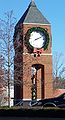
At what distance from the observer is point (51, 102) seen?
2538 centimetres

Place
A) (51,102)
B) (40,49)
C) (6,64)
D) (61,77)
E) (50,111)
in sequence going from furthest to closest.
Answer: (61,77) < (40,49) < (6,64) < (51,102) < (50,111)

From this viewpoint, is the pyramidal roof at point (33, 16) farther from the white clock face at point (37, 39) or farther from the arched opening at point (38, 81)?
the arched opening at point (38, 81)

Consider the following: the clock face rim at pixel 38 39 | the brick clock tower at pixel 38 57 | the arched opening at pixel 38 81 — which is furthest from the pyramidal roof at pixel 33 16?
the arched opening at pixel 38 81

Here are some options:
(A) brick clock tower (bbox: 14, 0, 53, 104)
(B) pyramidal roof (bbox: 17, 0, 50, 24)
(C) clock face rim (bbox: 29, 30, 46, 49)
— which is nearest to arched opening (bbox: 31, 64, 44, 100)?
(A) brick clock tower (bbox: 14, 0, 53, 104)

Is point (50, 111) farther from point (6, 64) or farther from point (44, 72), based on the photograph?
point (44, 72)

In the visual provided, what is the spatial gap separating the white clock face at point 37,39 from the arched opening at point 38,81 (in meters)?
2.75

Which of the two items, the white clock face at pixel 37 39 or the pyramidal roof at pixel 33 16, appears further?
the pyramidal roof at pixel 33 16

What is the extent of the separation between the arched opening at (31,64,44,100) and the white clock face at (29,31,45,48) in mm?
2751

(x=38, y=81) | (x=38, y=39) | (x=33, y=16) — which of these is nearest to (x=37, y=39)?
(x=38, y=39)

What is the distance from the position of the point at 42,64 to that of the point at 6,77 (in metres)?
18.2

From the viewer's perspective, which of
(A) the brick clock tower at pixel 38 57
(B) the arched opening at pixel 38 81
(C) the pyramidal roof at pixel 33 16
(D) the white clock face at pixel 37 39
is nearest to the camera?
(A) the brick clock tower at pixel 38 57

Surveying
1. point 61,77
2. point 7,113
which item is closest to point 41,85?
point 61,77

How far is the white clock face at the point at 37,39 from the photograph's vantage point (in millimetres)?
52834

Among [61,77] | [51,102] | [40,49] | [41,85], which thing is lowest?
[61,77]
